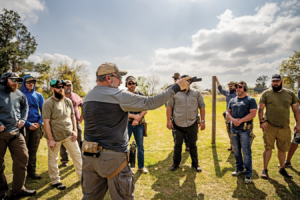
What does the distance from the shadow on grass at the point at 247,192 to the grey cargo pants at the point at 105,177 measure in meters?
2.69

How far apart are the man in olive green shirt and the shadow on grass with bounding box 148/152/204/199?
6.22ft

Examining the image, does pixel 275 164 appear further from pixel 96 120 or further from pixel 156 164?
pixel 96 120

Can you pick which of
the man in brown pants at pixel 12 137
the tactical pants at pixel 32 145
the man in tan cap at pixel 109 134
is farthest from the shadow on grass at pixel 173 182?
the tactical pants at pixel 32 145

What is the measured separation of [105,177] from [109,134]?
0.58m

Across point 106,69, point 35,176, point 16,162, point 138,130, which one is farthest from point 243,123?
point 35,176

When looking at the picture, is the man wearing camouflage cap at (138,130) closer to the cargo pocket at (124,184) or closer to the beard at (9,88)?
the cargo pocket at (124,184)

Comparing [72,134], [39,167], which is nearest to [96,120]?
[72,134]

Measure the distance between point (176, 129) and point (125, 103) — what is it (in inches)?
118

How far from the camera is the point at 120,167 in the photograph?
2045mm

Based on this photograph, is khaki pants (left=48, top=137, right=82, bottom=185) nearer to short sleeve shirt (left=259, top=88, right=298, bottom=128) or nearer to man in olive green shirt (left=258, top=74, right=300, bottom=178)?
man in olive green shirt (left=258, top=74, right=300, bottom=178)

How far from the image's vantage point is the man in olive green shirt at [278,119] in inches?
159

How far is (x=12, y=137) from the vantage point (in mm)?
3295

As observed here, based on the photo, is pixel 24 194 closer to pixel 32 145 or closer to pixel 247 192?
pixel 32 145

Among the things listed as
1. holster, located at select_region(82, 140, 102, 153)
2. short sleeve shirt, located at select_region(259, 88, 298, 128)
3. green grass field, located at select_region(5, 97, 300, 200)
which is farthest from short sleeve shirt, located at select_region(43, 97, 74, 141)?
short sleeve shirt, located at select_region(259, 88, 298, 128)
